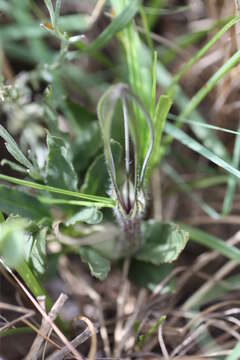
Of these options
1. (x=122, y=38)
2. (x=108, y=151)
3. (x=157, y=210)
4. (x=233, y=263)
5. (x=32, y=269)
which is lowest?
(x=233, y=263)

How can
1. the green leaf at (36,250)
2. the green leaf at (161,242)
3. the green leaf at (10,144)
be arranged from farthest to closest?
the green leaf at (161,242)
the green leaf at (36,250)
the green leaf at (10,144)

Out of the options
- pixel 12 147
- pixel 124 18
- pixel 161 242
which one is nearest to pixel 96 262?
pixel 161 242

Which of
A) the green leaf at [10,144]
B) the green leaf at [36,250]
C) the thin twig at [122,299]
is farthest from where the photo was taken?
the thin twig at [122,299]

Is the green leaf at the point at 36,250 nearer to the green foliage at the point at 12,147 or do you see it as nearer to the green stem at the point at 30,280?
the green stem at the point at 30,280

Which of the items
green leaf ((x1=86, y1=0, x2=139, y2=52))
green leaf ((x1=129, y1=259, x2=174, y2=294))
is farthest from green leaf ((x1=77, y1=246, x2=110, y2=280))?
green leaf ((x1=86, y1=0, x2=139, y2=52))

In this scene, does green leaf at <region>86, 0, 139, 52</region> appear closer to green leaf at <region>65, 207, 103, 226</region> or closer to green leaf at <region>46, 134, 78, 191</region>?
green leaf at <region>46, 134, 78, 191</region>

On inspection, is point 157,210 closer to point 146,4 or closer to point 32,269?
point 32,269

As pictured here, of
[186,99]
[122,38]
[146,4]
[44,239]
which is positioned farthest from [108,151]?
[146,4]

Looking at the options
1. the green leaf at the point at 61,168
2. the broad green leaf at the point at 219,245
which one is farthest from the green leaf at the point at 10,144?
the broad green leaf at the point at 219,245
